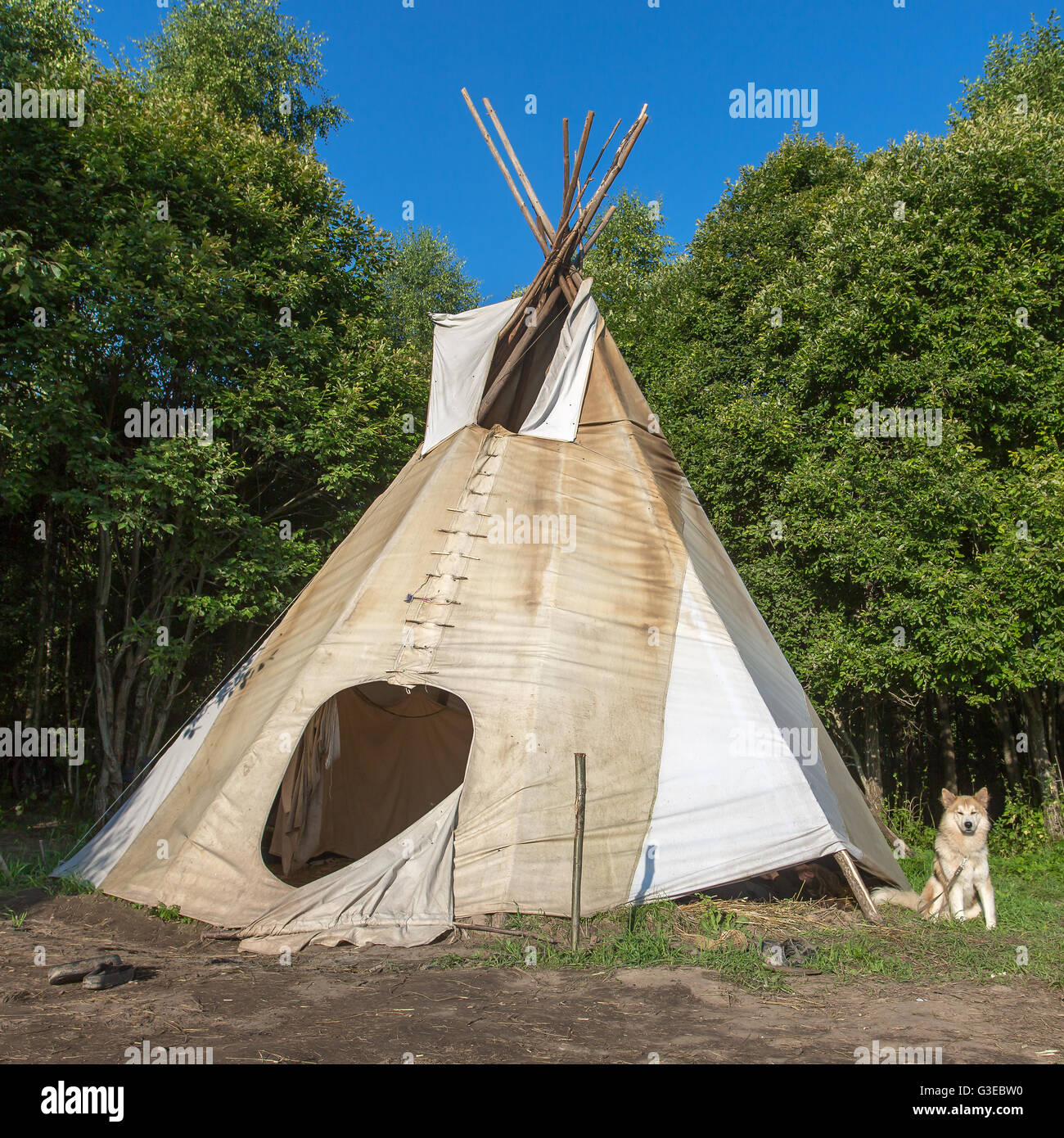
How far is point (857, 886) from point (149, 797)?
620cm

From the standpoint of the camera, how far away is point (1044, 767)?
11359 mm

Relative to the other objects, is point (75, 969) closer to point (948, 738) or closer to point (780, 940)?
point (780, 940)

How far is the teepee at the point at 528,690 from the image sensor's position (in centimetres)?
660

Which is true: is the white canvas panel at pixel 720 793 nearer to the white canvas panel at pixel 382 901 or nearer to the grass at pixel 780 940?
the grass at pixel 780 940

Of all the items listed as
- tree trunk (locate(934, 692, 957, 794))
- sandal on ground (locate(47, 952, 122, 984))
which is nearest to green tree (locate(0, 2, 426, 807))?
sandal on ground (locate(47, 952, 122, 984))

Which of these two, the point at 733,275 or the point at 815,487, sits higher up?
the point at 733,275

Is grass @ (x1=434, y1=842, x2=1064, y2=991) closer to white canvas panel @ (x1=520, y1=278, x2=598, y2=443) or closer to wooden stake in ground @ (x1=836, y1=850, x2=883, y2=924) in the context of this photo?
wooden stake in ground @ (x1=836, y1=850, x2=883, y2=924)

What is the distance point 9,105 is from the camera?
9938 mm

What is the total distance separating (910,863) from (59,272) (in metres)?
10.0

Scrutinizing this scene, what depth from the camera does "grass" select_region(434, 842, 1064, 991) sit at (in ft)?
19.2

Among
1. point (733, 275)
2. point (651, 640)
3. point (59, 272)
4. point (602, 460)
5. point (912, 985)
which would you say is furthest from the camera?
point (733, 275)

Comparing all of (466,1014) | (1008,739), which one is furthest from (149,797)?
(1008,739)

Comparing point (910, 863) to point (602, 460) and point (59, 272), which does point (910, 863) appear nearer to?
point (602, 460)
